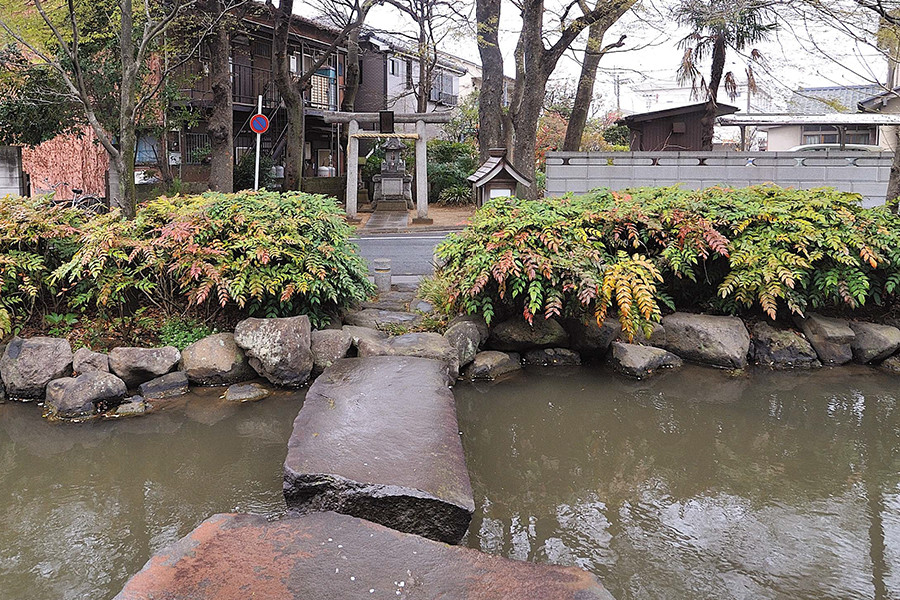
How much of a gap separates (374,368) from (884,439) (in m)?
4.07

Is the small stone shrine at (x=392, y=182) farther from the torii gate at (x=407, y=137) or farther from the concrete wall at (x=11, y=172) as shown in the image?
the concrete wall at (x=11, y=172)

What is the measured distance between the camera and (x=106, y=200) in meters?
19.1

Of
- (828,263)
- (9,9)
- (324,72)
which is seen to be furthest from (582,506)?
(324,72)

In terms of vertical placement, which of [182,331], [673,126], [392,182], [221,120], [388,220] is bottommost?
[182,331]

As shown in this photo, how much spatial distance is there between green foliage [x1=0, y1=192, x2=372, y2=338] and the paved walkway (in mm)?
9985

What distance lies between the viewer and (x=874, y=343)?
23.5ft

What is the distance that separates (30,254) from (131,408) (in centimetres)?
224

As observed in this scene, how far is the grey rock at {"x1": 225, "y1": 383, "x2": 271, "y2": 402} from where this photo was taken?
614cm

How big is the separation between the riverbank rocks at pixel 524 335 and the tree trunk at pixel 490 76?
1316cm

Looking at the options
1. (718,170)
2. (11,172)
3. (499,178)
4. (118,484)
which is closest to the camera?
(118,484)

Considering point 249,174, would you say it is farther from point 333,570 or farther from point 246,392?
point 333,570

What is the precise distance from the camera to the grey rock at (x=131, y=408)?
19.1 ft

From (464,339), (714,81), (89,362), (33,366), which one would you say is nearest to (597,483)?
(464,339)

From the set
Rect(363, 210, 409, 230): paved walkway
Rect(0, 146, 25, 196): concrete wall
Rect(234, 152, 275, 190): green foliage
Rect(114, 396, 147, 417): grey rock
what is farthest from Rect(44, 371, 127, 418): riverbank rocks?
Rect(234, 152, 275, 190): green foliage
